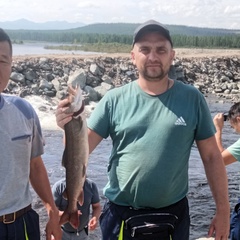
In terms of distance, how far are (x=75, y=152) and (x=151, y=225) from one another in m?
1.00

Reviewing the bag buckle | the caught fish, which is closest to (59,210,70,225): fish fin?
the caught fish

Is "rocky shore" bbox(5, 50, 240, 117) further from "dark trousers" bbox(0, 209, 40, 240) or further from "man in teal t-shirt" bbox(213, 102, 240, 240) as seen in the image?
"dark trousers" bbox(0, 209, 40, 240)

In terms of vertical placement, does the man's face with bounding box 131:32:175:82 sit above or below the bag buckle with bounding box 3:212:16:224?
above

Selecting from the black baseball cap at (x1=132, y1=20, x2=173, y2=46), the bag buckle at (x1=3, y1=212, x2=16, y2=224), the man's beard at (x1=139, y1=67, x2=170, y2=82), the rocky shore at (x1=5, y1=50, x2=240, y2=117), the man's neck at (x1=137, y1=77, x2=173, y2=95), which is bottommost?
the rocky shore at (x1=5, y1=50, x2=240, y2=117)

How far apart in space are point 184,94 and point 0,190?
1.80 metres

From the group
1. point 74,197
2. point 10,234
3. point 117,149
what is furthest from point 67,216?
point 117,149

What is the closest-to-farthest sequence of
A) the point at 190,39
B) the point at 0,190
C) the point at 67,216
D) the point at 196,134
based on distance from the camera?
the point at 0,190 < the point at 67,216 < the point at 196,134 < the point at 190,39

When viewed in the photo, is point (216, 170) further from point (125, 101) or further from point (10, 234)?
point (10, 234)

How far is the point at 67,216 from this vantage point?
3.85m

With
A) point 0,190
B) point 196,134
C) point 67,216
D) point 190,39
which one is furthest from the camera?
point 190,39

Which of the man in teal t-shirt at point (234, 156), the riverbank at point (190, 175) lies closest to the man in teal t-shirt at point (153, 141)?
the man in teal t-shirt at point (234, 156)

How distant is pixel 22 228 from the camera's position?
371 centimetres

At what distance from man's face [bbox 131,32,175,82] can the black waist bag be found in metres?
1.23

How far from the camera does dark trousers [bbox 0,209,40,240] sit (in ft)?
11.8
